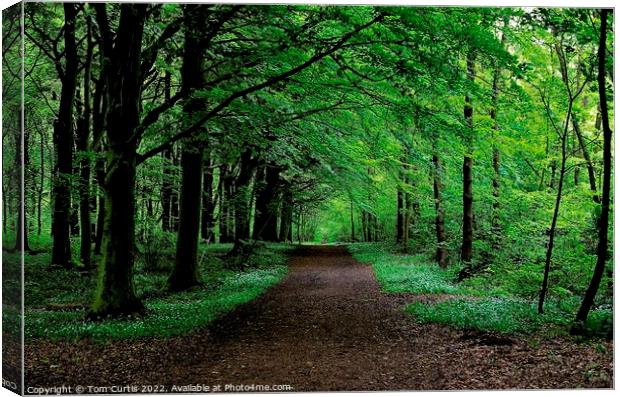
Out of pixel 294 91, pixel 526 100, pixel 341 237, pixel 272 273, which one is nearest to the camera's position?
pixel 526 100

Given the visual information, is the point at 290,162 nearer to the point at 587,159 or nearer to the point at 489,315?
the point at 489,315

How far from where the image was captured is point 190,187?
12.4m

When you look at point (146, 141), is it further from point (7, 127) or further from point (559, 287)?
point (559, 287)

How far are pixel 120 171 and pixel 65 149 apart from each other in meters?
2.94

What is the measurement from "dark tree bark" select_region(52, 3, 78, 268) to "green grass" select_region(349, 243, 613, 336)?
6.17 m

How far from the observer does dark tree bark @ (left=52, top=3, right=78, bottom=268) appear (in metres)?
9.14

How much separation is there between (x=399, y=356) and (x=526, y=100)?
433 centimetres

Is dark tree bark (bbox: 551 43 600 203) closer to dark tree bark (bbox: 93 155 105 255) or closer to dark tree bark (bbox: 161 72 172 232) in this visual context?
A: dark tree bark (bbox: 93 155 105 255)

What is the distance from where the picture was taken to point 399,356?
661 centimetres

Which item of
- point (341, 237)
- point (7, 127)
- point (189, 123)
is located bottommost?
point (341, 237)

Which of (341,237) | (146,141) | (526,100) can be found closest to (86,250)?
(146,141)

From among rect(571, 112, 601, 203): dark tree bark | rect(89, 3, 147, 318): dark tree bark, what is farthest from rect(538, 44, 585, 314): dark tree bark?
rect(89, 3, 147, 318): dark tree bark

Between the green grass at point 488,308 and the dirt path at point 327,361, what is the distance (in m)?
0.39

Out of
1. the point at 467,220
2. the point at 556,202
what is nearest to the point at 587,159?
the point at 556,202
